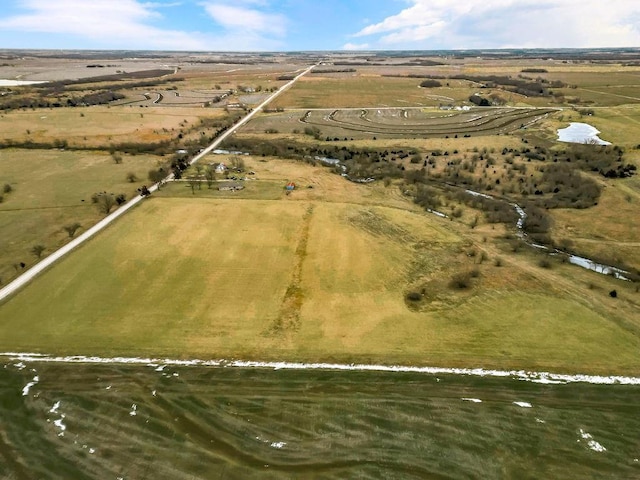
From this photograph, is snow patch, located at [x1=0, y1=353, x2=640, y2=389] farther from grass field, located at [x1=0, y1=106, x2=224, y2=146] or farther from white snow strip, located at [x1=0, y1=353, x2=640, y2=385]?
grass field, located at [x1=0, y1=106, x2=224, y2=146]

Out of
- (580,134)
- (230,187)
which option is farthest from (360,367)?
(580,134)

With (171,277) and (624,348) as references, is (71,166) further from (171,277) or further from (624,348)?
(624,348)

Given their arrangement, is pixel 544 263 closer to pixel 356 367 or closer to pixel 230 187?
pixel 356 367

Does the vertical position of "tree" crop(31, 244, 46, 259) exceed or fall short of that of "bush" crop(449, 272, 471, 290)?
it exceeds it

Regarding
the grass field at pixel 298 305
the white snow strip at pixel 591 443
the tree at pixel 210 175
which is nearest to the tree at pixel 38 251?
the grass field at pixel 298 305

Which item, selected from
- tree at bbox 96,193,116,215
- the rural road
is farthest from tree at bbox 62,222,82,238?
tree at bbox 96,193,116,215

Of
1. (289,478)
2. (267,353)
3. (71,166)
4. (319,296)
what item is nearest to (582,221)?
(319,296)
